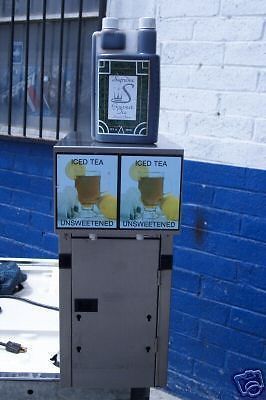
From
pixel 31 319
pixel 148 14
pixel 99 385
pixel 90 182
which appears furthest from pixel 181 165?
pixel 148 14

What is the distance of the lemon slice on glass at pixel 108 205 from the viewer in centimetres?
141

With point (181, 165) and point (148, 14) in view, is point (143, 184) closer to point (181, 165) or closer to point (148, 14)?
point (181, 165)

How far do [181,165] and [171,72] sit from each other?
5.47 ft

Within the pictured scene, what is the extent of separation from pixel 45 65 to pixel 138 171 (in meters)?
2.46

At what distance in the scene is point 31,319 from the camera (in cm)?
190

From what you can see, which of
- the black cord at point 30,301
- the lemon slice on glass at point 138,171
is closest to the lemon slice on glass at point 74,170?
the lemon slice on glass at point 138,171

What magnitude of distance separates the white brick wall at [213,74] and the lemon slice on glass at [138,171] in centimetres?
142

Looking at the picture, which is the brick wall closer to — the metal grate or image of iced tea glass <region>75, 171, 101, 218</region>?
the metal grate

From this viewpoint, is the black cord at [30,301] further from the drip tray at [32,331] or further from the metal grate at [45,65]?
the metal grate at [45,65]

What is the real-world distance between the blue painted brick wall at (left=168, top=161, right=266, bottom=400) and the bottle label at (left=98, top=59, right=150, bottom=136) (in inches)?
54.0

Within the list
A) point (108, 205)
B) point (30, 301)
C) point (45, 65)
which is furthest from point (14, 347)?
point (45, 65)

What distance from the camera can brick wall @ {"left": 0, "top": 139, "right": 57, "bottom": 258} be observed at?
143 inches

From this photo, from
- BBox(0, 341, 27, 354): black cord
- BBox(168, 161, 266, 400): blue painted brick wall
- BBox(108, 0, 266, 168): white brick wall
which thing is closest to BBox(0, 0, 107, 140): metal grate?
BBox(108, 0, 266, 168): white brick wall

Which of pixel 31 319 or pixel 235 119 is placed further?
pixel 235 119
